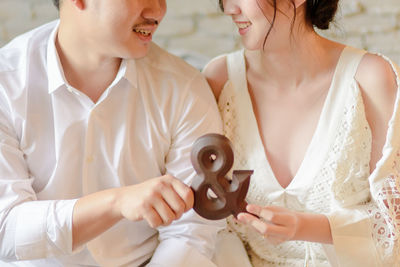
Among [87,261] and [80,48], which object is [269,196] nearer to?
[87,261]

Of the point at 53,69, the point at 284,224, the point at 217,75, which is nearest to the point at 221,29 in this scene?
the point at 217,75

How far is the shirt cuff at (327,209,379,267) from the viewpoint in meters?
1.65

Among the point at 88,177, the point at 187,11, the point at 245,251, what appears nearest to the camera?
the point at 88,177

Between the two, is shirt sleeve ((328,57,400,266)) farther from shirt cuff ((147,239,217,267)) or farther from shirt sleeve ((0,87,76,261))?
shirt sleeve ((0,87,76,261))

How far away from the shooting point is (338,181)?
1692 millimetres

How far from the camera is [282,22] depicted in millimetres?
1710

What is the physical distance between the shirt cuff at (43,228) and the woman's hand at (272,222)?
0.46 m

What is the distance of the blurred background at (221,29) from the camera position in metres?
3.04

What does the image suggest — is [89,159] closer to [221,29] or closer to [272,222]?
[272,222]

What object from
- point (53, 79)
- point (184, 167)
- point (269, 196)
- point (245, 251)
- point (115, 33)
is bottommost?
point (245, 251)

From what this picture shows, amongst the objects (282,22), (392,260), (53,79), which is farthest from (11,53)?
(392,260)

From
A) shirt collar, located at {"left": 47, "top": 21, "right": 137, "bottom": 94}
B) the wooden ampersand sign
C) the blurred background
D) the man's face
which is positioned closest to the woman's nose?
the man's face

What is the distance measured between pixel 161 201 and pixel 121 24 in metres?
0.52

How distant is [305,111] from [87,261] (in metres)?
0.78
